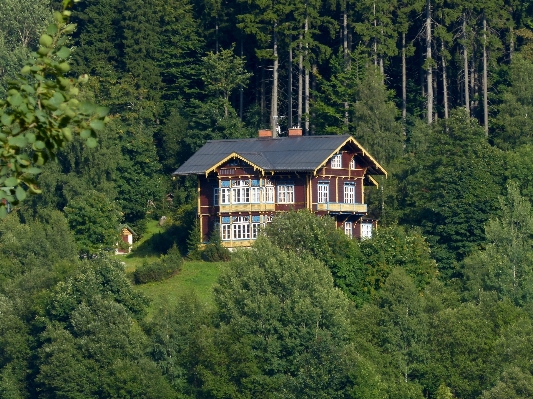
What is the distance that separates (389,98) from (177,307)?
94.9ft

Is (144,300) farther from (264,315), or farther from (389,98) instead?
(389,98)

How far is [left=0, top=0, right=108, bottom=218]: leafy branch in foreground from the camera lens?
9570 mm

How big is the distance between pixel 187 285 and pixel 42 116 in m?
50.2

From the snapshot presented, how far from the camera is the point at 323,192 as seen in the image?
6419cm

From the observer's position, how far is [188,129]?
78.9 m

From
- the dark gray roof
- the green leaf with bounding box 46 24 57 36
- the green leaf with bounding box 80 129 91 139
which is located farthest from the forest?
the green leaf with bounding box 80 129 91 139

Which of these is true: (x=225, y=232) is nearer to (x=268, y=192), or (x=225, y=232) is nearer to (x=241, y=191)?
(x=241, y=191)

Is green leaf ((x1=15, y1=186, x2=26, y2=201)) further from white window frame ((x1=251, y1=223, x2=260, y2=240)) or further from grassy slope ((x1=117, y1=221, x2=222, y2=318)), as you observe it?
white window frame ((x1=251, y1=223, x2=260, y2=240))

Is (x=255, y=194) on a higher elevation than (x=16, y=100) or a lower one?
lower

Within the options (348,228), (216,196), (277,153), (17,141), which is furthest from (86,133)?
(277,153)

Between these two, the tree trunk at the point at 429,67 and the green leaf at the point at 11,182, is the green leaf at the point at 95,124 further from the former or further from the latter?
the tree trunk at the point at 429,67

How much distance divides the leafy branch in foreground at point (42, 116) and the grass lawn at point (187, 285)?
1852 inches

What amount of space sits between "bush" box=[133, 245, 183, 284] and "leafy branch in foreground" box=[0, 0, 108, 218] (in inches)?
1987

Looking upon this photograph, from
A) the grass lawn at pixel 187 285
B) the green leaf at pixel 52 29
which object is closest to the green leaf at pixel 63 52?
the green leaf at pixel 52 29
